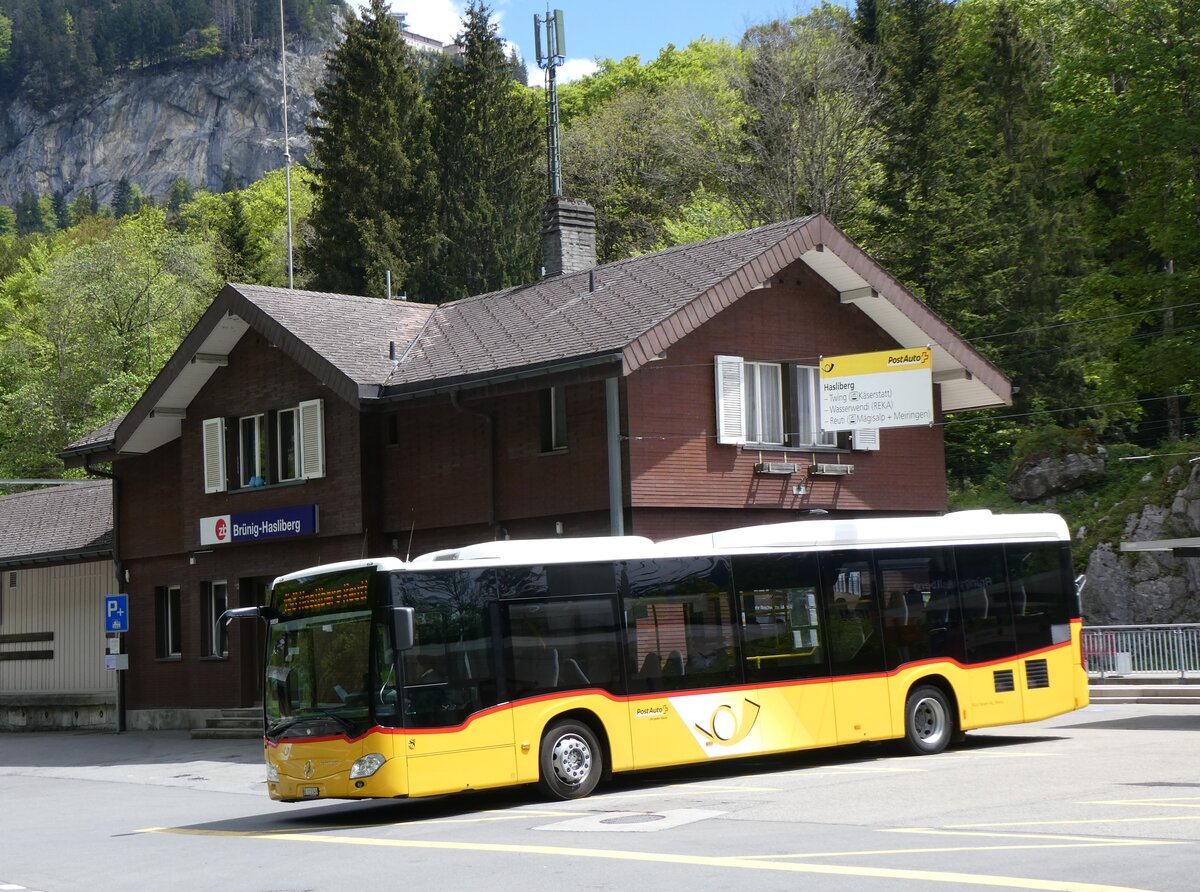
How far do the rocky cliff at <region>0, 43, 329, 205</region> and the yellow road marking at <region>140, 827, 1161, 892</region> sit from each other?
525 ft

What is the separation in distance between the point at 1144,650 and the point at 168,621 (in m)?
19.5

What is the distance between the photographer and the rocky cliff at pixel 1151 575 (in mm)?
40250

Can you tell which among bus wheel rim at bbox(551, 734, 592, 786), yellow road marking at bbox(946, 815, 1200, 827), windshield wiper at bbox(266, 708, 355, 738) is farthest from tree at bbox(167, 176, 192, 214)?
yellow road marking at bbox(946, 815, 1200, 827)

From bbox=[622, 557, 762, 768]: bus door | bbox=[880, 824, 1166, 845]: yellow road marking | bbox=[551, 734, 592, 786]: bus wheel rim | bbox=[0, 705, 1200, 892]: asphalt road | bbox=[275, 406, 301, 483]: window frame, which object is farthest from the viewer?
bbox=[275, 406, 301, 483]: window frame

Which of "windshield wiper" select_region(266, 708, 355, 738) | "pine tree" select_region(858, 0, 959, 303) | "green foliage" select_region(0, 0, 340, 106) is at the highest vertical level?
"green foliage" select_region(0, 0, 340, 106)

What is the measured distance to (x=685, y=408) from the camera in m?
24.9

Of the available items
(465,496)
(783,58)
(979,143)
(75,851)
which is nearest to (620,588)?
(75,851)

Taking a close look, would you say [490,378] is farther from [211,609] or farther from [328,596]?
[211,609]

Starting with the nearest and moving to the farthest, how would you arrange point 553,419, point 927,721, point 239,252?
point 927,721, point 553,419, point 239,252

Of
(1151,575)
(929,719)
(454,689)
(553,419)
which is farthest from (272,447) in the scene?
(1151,575)

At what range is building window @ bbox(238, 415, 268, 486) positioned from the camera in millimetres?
30312

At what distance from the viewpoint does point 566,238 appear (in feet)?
103

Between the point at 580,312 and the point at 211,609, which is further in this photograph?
the point at 211,609

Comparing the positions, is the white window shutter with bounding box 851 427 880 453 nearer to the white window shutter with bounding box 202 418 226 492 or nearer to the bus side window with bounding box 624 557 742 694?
the bus side window with bounding box 624 557 742 694
